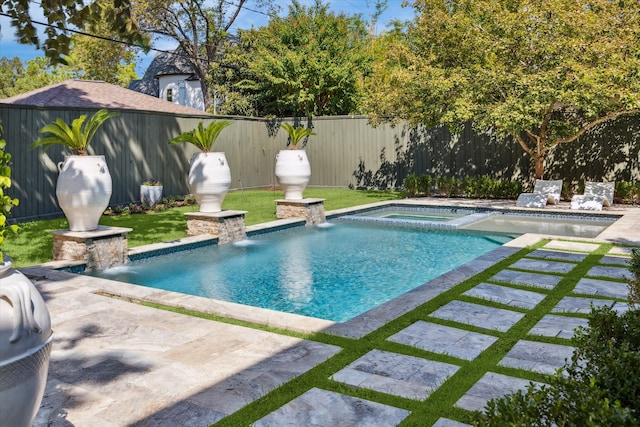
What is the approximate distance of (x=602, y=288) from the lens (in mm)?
5672

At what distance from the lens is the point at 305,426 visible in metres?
2.90

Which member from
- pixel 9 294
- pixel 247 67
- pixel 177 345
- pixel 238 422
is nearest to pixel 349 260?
pixel 177 345

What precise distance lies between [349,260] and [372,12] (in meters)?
35.6

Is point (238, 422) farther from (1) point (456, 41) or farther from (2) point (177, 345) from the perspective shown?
(1) point (456, 41)

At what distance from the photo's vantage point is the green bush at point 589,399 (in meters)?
1.64

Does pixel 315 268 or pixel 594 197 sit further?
pixel 594 197

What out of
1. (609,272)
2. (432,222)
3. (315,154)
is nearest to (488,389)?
(609,272)

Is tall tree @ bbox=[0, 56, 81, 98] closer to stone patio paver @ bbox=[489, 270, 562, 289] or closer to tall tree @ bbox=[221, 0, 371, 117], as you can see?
tall tree @ bbox=[221, 0, 371, 117]

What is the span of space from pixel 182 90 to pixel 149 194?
919 inches

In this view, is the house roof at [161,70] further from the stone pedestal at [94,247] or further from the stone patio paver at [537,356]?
the stone patio paver at [537,356]

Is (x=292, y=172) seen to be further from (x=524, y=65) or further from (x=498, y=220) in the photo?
(x=524, y=65)

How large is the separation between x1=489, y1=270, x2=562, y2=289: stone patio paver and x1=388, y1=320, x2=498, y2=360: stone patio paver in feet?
6.03

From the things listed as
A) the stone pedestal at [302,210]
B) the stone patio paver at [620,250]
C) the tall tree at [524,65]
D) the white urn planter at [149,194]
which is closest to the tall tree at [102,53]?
the white urn planter at [149,194]

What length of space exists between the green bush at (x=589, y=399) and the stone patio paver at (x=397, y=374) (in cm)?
115
